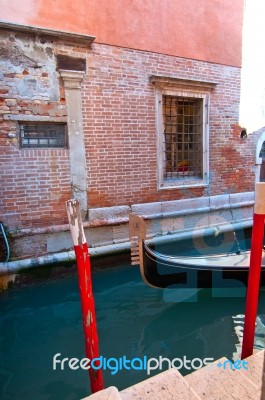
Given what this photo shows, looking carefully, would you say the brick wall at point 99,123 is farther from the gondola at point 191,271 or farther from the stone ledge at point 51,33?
the gondola at point 191,271

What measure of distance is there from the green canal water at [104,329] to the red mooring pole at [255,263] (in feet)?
3.03

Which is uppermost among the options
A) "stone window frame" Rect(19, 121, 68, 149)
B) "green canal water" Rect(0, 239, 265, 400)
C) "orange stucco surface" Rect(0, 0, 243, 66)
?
"orange stucco surface" Rect(0, 0, 243, 66)

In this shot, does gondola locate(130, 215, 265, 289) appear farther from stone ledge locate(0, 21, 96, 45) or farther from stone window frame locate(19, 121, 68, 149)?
stone ledge locate(0, 21, 96, 45)

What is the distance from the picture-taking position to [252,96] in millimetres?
5738

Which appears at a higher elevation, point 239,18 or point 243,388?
point 239,18

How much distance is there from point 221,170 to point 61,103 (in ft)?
10.8

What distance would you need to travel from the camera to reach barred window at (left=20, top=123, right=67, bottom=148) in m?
3.78

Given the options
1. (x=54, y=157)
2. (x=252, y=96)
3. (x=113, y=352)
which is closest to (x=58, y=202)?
(x=54, y=157)

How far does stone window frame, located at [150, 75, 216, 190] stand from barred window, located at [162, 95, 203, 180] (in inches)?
3.0

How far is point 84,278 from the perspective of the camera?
5.77 feet

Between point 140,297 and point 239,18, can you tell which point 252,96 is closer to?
point 239,18

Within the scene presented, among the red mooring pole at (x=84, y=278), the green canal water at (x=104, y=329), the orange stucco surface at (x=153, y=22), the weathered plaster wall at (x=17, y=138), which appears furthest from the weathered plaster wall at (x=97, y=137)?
the red mooring pole at (x=84, y=278)

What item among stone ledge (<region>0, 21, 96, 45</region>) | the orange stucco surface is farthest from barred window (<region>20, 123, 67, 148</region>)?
the orange stucco surface

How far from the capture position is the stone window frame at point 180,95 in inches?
180
